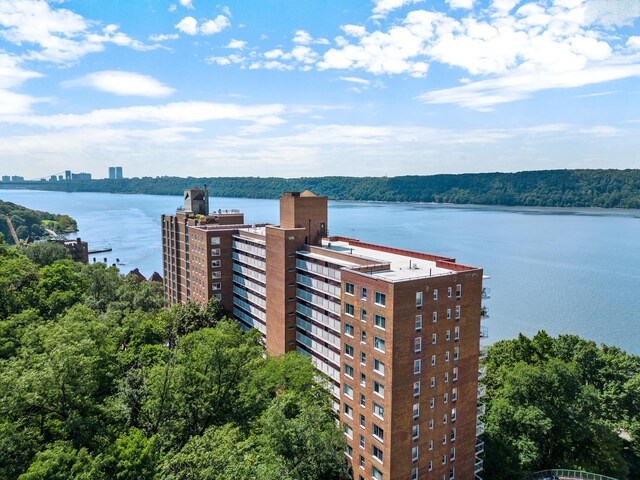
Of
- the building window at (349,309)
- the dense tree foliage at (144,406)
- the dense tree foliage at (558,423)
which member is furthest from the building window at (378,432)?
the dense tree foliage at (558,423)

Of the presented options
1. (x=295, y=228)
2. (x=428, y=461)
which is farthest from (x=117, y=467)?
(x=295, y=228)

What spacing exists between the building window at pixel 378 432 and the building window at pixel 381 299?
1054cm

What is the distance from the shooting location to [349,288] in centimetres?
4056

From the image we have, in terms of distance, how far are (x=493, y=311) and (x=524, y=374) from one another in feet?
170

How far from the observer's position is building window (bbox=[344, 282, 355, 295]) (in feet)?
132

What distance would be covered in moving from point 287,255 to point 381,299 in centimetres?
1947

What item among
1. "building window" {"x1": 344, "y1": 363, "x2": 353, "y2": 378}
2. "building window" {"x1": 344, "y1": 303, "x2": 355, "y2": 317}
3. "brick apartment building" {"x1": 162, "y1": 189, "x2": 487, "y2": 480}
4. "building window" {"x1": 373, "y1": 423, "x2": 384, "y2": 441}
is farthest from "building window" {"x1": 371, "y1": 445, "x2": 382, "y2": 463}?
"building window" {"x1": 344, "y1": 303, "x2": 355, "y2": 317}

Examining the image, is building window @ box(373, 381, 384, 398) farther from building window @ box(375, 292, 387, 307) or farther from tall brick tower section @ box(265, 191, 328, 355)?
tall brick tower section @ box(265, 191, 328, 355)

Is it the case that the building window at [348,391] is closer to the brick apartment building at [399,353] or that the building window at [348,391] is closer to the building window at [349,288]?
the brick apartment building at [399,353]

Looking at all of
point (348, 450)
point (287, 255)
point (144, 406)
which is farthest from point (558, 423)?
point (144, 406)

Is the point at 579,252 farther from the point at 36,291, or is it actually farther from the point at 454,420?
the point at 36,291

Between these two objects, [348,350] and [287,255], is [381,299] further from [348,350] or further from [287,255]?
[287,255]

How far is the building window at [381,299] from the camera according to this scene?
36125mm

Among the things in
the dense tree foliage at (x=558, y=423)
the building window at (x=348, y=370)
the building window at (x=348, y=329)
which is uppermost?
the building window at (x=348, y=329)
